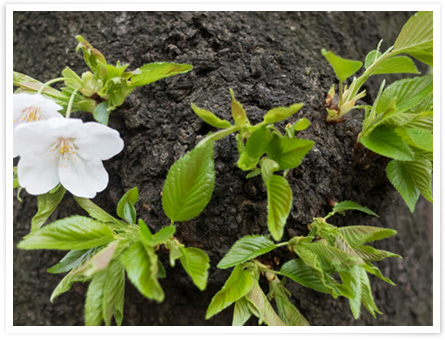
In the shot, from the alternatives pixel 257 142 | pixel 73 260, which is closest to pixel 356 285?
pixel 257 142

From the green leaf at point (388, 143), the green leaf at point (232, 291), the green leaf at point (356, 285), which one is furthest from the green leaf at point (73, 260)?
the green leaf at point (388, 143)

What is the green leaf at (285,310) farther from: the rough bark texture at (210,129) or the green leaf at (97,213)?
the green leaf at (97,213)

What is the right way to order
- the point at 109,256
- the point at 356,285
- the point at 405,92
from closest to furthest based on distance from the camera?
1. the point at 109,256
2. the point at 356,285
3. the point at 405,92

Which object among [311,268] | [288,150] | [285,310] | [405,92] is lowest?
[285,310]

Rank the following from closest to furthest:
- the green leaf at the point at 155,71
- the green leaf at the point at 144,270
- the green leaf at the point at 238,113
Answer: the green leaf at the point at 144,270 → the green leaf at the point at 238,113 → the green leaf at the point at 155,71

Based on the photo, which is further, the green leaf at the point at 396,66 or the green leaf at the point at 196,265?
the green leaf at the point at 396,66

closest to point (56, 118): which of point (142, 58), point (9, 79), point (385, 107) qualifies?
point (9, 79)

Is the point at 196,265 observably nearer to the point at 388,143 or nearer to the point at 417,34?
the point at 388,143

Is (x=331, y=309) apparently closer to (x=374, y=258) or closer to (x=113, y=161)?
(x=374, y=258)
